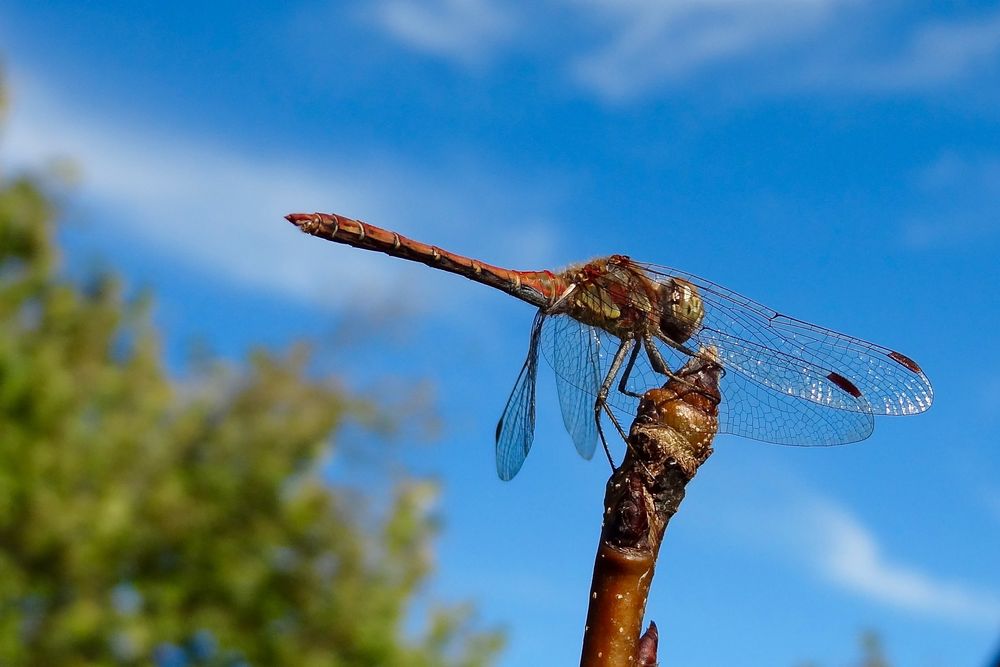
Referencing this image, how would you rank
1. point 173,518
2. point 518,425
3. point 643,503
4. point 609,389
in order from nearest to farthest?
point 643,503 → point 609,389 → point 518,425 → point 173,518

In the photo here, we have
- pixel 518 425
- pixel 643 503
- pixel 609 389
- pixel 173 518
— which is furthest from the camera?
pixel 173 518

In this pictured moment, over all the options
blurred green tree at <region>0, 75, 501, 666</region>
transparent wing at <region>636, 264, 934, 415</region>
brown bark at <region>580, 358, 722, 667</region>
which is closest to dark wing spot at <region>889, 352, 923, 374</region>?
transparent wing at <region>636, 264, 934, 415</region>

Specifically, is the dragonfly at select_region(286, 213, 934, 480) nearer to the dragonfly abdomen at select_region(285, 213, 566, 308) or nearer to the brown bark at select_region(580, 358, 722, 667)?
the dragonfly abdomen at select_region(285, 213, 566, 308)

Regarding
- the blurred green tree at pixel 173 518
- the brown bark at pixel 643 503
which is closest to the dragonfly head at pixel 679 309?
the brown bark at pixel 643 503

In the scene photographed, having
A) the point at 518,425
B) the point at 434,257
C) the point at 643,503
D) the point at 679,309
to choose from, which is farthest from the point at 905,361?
the point at 643,503

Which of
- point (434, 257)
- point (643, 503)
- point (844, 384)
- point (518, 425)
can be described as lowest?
point (643, 503)

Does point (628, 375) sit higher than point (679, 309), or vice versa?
point (679, 309)

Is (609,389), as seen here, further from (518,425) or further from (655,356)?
(518,425)

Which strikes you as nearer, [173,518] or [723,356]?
[723,356]
